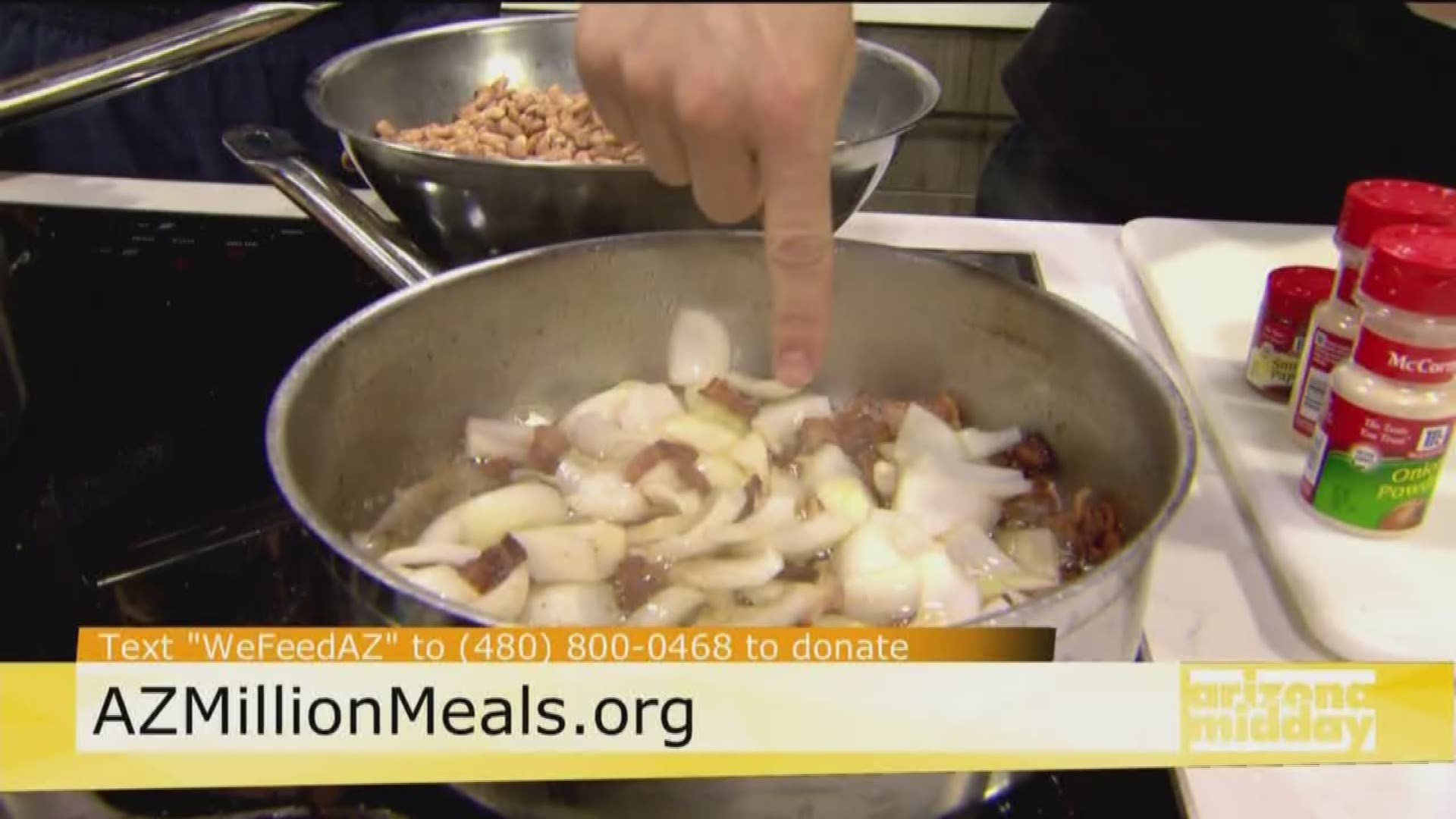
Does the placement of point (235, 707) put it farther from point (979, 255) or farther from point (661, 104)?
point (979, 255)

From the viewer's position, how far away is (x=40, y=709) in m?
0.55

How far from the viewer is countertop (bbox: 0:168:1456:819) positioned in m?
0.54

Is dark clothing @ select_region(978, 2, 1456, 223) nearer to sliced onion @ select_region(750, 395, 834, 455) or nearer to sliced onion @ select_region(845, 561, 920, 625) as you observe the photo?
sliced onion @ select_region(750, 395, 834, 455)

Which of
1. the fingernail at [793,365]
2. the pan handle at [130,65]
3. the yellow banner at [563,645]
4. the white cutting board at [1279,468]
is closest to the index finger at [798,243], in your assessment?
the fingernail at [793,365]

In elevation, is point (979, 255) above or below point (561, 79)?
below

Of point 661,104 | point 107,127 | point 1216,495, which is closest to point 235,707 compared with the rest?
point 661,104

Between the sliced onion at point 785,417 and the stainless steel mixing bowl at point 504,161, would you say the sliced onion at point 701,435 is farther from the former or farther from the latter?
the stainless steel mixing bowl at point 504,161

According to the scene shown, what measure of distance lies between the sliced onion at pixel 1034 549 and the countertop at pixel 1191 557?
6 centimetres

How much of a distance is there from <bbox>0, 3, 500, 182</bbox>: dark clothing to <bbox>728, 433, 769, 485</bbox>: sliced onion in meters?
0.88

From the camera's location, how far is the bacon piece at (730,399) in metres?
0.77

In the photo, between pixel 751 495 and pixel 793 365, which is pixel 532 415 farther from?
pixel 793 365

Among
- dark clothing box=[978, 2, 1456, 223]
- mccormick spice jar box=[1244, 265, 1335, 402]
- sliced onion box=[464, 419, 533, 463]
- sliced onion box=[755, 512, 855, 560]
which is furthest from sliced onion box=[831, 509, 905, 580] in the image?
dark clothing box=[978, 2, 1456, 223]

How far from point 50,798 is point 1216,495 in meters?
0.65

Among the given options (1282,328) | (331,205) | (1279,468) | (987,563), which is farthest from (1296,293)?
(331,205)
